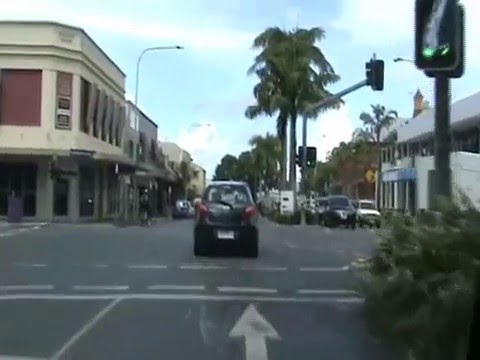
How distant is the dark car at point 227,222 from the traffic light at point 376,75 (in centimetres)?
915

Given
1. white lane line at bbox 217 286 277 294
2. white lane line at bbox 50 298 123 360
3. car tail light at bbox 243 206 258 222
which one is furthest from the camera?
car tail light at bbox 243 206 258 222

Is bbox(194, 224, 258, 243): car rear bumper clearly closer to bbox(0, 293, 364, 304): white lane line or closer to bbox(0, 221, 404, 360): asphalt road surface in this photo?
bbox(0, 221, 404, 360): asphalt road surface

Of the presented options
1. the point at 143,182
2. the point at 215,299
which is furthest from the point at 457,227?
the point at 143,182

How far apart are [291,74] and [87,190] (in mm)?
13885

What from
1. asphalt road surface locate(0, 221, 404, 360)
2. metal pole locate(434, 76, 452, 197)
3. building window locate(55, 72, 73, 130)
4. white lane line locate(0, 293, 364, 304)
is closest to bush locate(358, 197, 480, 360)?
asphalt road surface locate(0, 221, 404, 360)

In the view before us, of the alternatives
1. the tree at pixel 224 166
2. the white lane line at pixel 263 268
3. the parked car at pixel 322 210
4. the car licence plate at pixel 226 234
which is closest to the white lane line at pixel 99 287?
the white lane line at pixel 263 268

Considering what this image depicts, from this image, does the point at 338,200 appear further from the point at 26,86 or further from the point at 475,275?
the point at 475,275

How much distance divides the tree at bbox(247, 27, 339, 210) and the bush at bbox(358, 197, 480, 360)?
48.5 m

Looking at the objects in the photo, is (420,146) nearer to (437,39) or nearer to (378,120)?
(378,120)

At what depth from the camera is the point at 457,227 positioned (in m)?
6.55

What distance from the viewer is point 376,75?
3175 centimetres

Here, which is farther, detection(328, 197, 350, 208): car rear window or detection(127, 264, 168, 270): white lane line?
detection(328, 197, 350, 208): car rear window

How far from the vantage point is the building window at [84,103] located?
5534 centimetres

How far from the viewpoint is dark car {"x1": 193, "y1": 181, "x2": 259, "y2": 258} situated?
2391 centimetres
